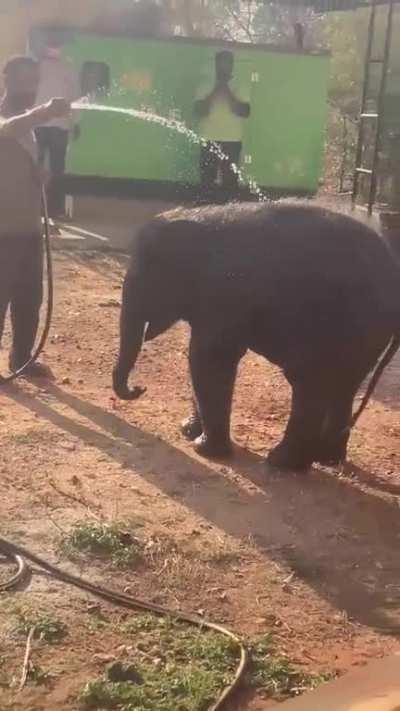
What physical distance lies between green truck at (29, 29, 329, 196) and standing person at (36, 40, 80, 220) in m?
0.55

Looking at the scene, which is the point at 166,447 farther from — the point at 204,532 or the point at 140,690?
the point at 140,690

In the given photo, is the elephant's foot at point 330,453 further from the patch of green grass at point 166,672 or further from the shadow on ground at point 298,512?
the patch of green grass at point 166,672

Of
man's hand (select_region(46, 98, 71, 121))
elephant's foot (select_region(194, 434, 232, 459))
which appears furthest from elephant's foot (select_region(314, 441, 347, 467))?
man's hand (select_region(46, 98, 71, 121))

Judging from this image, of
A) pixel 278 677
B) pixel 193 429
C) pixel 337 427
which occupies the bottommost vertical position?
pixel 193 429

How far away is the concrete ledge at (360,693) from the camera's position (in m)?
3.60

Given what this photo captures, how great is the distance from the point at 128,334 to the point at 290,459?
120 cm

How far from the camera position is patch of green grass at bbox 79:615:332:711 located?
3.58 m

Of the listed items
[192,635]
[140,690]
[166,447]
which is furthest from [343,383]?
[140,690]

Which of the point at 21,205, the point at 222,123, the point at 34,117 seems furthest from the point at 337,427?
the point at 222,123

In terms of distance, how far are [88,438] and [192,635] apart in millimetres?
2431

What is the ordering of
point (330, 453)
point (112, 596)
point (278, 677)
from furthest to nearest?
point (330, 453)
point (112, 596)
point (278, 677)

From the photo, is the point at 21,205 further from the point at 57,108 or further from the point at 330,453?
the point at 330,453

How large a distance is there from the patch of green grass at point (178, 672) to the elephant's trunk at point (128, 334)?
2.42 metres

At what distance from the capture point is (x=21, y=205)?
23.0 ft
